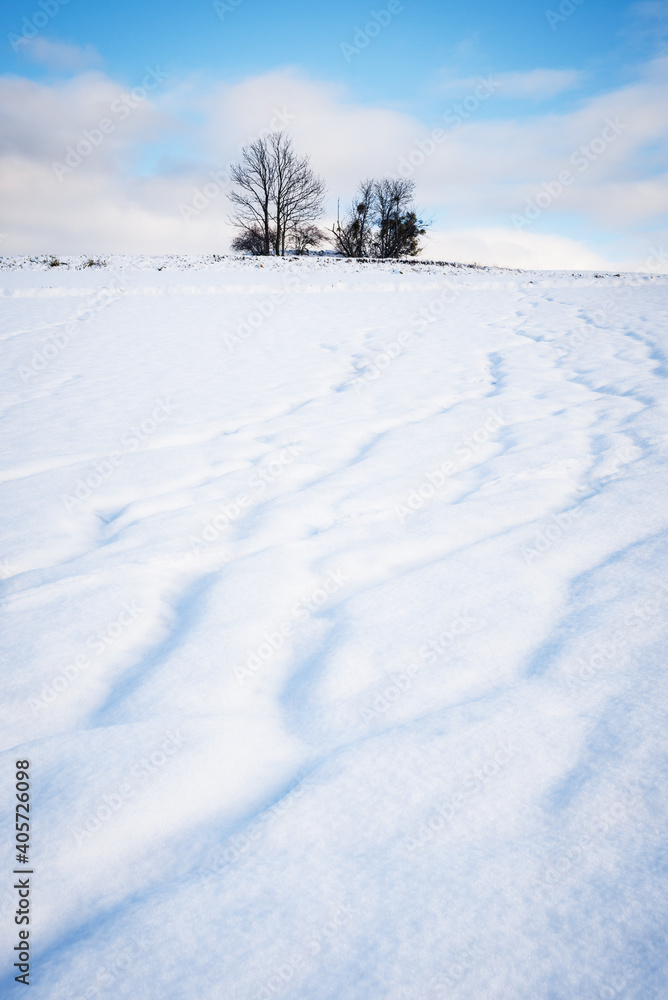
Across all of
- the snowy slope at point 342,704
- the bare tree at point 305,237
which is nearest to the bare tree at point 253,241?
the bare tree at point 305,237

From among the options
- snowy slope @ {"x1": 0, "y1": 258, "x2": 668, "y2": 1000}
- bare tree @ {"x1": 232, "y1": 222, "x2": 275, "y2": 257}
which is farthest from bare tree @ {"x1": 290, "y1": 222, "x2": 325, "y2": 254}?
snowy slope @ {"x1": 0, "y1": 258, "x2": 668, "y2": 1000}

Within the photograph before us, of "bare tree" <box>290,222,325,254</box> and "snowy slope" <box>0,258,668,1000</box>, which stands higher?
"bare tree" <box>290,222,325,254</box>

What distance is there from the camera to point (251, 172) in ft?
85.3

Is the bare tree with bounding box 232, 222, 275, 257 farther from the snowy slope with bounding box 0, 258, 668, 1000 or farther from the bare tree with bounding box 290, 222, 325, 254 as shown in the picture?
the snowy slope with bounding box 0, 258, 668, 1000

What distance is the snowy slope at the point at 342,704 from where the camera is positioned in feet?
2.45

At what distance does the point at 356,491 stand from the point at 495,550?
2.21ft

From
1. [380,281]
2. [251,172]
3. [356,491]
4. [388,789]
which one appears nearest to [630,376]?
[356,491]

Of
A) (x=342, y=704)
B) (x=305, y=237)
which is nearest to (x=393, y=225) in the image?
(x=305, y=237)

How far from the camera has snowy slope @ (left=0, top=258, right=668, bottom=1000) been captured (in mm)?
748

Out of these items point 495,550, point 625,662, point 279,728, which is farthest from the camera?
point 495,550

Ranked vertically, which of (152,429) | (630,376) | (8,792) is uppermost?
(630,376)

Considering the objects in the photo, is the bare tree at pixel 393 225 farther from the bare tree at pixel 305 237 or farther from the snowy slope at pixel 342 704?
the snowy slope at pixel 342 704

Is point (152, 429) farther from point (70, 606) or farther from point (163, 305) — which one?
point (163, 305)

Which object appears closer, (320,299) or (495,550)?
(495,550)
